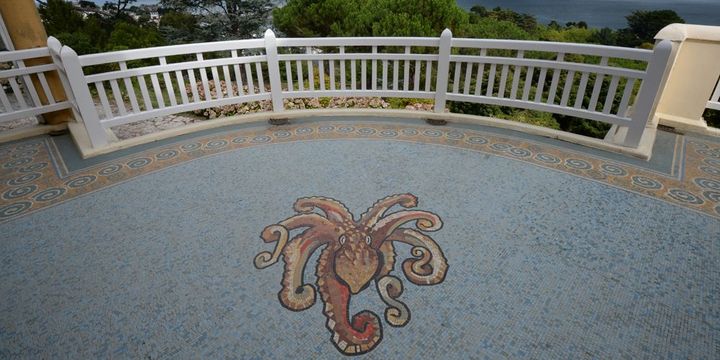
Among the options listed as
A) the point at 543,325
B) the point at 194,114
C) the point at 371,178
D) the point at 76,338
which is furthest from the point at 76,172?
the point at 194,114

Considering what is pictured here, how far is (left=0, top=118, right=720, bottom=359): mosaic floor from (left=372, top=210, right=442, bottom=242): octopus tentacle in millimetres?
12

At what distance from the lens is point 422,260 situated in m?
1.96

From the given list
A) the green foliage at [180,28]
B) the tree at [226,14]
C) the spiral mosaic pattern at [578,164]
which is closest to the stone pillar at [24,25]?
the spiral mosaic pattern at [578,164]

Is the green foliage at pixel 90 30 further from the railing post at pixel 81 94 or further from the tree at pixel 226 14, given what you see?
the railing post at pixel 81 94

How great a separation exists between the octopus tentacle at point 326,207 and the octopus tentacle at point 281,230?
0.07m

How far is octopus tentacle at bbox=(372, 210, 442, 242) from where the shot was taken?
2.17m

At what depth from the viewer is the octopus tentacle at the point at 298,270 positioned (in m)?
1.72

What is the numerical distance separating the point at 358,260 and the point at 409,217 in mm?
522

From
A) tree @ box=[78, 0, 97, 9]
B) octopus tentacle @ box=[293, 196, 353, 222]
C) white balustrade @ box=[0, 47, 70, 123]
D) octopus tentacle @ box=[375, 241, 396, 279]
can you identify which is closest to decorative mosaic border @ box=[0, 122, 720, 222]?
white balustrade @ box=[0, 47, 70, 123]

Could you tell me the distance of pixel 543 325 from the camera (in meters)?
1.58

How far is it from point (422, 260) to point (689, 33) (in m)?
3.69

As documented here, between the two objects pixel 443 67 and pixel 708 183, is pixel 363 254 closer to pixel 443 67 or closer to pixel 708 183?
pixel 443 67

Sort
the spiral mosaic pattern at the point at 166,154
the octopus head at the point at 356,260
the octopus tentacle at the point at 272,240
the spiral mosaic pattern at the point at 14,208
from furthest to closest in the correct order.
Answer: the spiral mosaic pattern at the point at 166,154
the spiral mosaic pattern at the point at 14,208
the octopus tentacle at the point at 272,240
the octopus head at the point at 356,260

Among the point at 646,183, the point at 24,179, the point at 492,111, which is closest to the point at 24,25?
the point at 24,179
